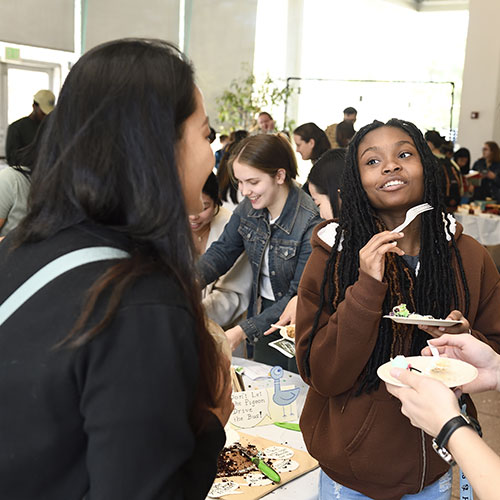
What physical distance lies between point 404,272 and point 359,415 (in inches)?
13.8

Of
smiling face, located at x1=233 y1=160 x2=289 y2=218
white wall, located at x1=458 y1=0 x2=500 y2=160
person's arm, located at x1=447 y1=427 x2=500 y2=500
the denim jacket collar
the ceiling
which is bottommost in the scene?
person's arm, located at x1=447 y1=427 x2=500 y2=500

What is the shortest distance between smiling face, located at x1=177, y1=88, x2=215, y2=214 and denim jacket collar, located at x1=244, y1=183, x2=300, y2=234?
173 cm

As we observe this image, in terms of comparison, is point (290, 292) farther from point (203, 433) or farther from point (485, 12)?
point (485, 12)

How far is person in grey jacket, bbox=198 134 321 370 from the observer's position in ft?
8.50

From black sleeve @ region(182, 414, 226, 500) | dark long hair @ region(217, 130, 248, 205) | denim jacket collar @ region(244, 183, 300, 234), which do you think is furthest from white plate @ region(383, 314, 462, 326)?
dark long hair @ region(217, 130, 248, 205)

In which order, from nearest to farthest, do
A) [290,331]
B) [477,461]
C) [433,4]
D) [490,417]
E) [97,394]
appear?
[97,394]
[477,461]
[290,331]
[490,417]
[433,4]

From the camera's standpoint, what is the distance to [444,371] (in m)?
1.30

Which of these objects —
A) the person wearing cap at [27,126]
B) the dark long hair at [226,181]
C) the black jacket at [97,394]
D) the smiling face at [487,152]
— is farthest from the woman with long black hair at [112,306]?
the smiling face at [487,152]

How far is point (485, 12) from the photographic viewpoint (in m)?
10.8

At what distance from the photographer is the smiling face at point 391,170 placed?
1.57 m

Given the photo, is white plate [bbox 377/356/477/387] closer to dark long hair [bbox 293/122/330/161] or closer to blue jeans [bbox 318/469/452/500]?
blue jeans [bbox 318/469/452/500]

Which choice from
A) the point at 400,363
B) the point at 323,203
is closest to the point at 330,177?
the point at 323,203

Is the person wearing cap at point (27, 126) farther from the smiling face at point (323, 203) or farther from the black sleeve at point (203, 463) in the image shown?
the black sleeve at point (203, 463)

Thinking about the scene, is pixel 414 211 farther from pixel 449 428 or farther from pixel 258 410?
pixel 258 410
